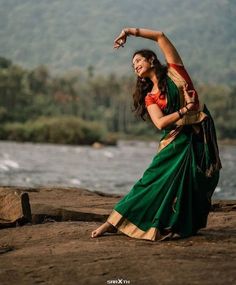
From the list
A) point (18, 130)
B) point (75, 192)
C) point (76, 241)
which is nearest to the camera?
point (76, 241)

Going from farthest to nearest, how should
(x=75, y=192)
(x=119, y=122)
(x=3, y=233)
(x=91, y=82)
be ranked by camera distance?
(x=91, y=82) < (x=119, y=122) < (x=75, y=192) < (x=3, y=233)

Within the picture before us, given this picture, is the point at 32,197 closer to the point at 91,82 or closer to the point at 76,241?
the point at 76,241

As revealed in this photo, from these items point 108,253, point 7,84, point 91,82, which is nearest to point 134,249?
point 108,253

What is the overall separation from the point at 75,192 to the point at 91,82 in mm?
132105

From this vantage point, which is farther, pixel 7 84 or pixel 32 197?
pixel 7 84

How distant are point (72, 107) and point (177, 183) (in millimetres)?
123375

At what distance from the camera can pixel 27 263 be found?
16.4 feet

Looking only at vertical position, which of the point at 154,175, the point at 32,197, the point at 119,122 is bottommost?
the point at 119,122

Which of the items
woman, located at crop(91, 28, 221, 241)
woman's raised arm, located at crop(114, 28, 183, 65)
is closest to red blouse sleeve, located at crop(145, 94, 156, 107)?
woman, located at crop(91, 28, 221, 241)

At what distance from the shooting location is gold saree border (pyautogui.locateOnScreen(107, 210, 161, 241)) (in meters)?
5.69

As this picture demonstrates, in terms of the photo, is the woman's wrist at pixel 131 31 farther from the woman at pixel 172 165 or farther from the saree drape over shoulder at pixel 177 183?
the saree drape over shoulder at pixel 177 183

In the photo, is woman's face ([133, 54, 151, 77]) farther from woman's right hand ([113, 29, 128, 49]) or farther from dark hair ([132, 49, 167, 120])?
woman's right hand ([113, 29, 128, 49])

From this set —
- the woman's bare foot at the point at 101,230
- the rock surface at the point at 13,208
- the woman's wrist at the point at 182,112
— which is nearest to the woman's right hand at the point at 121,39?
the woman's wrist at the point at 182,112

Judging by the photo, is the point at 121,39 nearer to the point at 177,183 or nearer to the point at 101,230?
the point at 177,183
